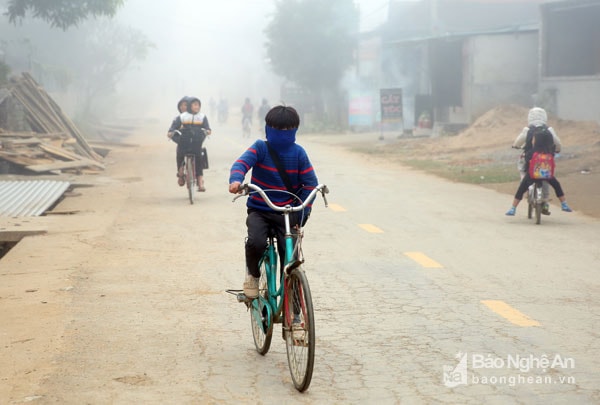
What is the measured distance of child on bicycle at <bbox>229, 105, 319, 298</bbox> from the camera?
19.8 feet

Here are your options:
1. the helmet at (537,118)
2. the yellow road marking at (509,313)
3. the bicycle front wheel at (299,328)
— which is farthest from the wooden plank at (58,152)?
the bicycle front wheel at (299,328)

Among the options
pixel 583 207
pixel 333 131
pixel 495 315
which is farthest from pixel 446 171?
pixel 333 131

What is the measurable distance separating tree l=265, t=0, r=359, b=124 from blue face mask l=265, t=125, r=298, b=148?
46.3 m

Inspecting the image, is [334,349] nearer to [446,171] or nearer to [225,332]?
[225,332]

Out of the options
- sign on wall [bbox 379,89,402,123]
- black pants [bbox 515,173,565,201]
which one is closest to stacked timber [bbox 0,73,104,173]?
black pants [bbox 515,173,565,201]

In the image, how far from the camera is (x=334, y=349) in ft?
20.9

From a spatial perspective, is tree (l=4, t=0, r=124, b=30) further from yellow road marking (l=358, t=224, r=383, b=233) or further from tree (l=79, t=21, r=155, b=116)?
tree (l=79, t=21, r=155, b=116)

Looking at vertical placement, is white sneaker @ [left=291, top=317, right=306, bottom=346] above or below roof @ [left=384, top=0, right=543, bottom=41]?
below

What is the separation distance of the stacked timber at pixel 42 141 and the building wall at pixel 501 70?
Result: 1467cm

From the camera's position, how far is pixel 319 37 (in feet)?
171

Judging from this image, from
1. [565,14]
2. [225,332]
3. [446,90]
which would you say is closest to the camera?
[225,332]

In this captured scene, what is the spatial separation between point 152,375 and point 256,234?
3.55 ft

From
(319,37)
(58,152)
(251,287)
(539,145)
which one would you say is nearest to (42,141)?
(58,152)

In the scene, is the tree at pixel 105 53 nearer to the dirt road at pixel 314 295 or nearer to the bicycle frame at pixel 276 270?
the dirt road at pixel 314 295
